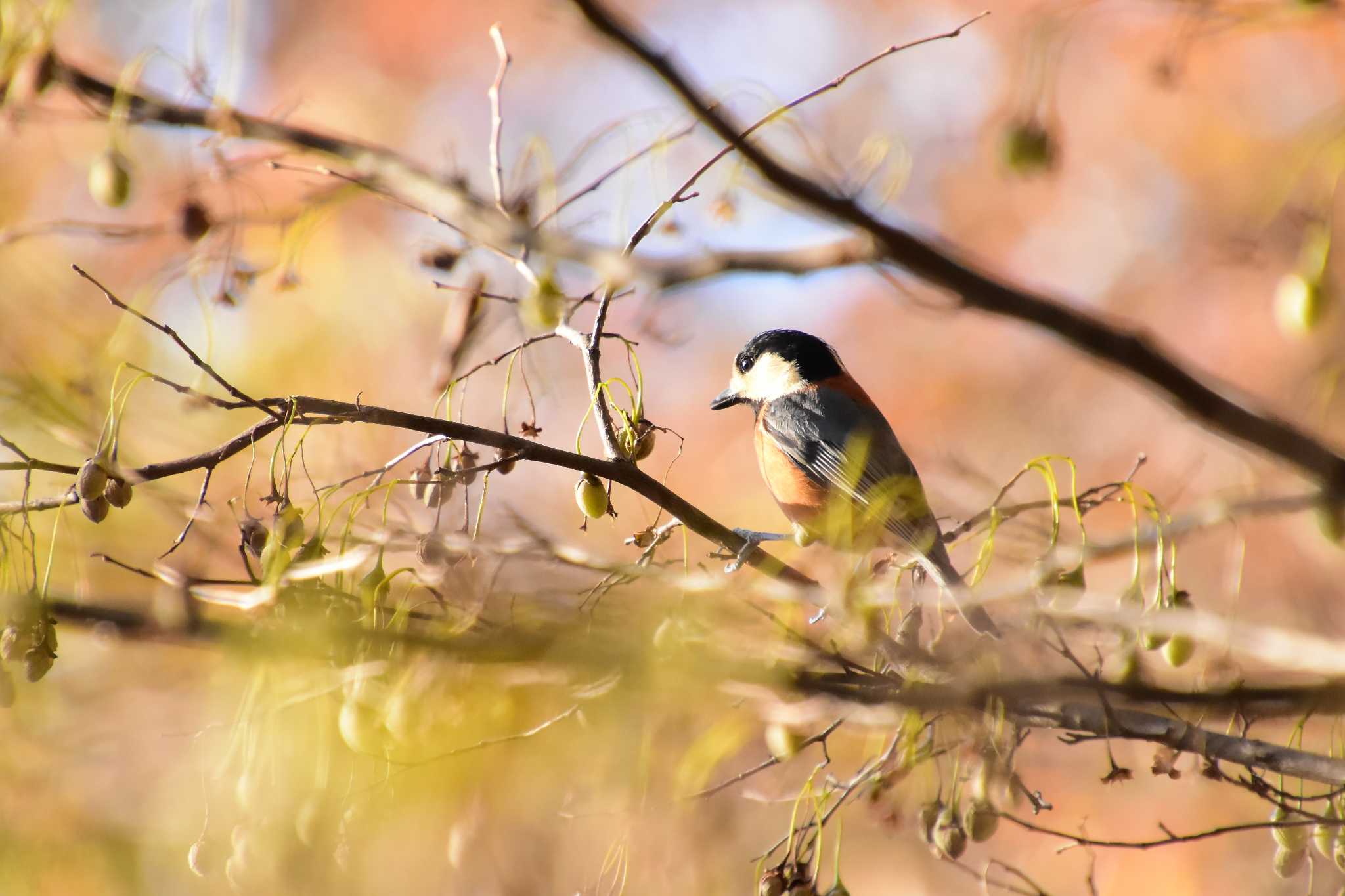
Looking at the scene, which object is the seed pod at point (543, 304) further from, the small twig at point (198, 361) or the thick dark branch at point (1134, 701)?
the thick dark branch at point (1134, 701)

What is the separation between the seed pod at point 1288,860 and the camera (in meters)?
2.64

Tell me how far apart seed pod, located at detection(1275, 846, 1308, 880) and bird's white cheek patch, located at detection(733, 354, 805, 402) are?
11.5ft

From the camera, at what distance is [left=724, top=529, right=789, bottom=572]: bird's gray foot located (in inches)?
124

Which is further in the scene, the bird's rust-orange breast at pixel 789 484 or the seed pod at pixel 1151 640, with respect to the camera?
the bird's rust-orange breast at pixel 789 484

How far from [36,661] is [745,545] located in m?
1.79

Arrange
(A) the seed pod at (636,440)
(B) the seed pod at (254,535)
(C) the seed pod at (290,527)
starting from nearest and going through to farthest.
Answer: (C) the seed pod at (290,527)
(B) the seed pod at (254,535)
(A) the seed pod at (636,440)

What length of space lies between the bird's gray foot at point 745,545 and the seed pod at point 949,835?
2.59 ft

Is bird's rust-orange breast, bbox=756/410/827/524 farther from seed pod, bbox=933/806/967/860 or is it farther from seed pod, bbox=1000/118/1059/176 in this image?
seed pod, bbox=1000/118/1059/176

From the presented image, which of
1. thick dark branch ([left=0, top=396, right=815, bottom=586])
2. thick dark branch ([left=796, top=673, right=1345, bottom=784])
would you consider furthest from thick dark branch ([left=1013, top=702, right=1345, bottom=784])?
thick dark branch ([left=0, top=396, right=815, bottom=586])

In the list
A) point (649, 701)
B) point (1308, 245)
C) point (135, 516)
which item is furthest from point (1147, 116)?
point (649, 701)

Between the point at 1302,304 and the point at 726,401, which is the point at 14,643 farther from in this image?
the point at 726,401

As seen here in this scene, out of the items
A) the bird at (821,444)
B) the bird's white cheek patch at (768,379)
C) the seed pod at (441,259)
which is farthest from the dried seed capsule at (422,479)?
the bird's white cheek patch at (768,379)

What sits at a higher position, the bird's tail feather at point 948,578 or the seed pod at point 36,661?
the bird's tail feather at point 948,578

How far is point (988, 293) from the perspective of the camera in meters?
1.21
